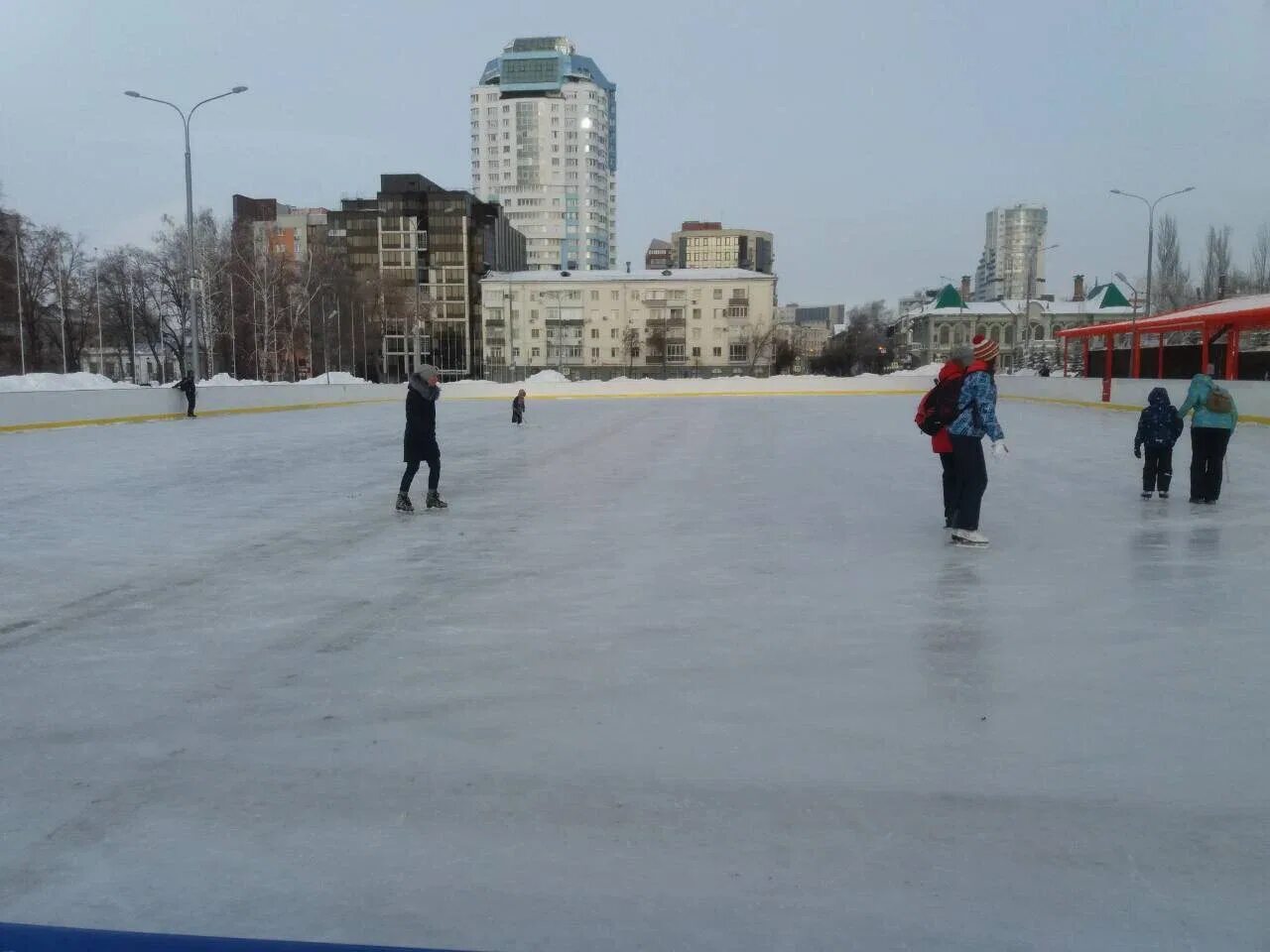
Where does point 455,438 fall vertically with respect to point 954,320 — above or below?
below

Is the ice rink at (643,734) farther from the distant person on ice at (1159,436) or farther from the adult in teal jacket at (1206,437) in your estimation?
the distant person on ice at (1159,436)

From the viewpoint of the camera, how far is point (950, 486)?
834 centimetres

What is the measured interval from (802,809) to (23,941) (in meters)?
2.10

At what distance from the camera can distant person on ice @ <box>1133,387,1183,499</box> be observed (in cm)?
981

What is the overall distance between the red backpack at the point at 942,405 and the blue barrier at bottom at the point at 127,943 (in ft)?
21.3

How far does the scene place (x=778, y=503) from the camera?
1011 cm

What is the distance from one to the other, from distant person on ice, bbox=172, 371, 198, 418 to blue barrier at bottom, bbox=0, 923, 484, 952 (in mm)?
27983

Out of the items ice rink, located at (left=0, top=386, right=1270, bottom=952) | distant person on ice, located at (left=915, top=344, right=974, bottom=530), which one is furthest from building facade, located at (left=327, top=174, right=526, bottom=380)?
ice rink, located at (left=0, top=386, right=1270, bottom=952)

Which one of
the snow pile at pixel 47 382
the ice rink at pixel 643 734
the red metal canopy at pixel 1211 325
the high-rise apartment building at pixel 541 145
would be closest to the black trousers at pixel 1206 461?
the ice rink at pixel 643 734

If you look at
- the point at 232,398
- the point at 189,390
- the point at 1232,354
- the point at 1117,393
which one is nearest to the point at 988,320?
the point at 1117,393

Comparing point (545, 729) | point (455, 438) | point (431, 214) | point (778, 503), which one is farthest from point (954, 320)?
point (545, 729)

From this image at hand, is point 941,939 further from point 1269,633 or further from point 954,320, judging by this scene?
point 954,320

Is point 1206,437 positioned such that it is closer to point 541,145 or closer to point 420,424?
point 420,424

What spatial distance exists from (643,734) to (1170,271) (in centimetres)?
7777
